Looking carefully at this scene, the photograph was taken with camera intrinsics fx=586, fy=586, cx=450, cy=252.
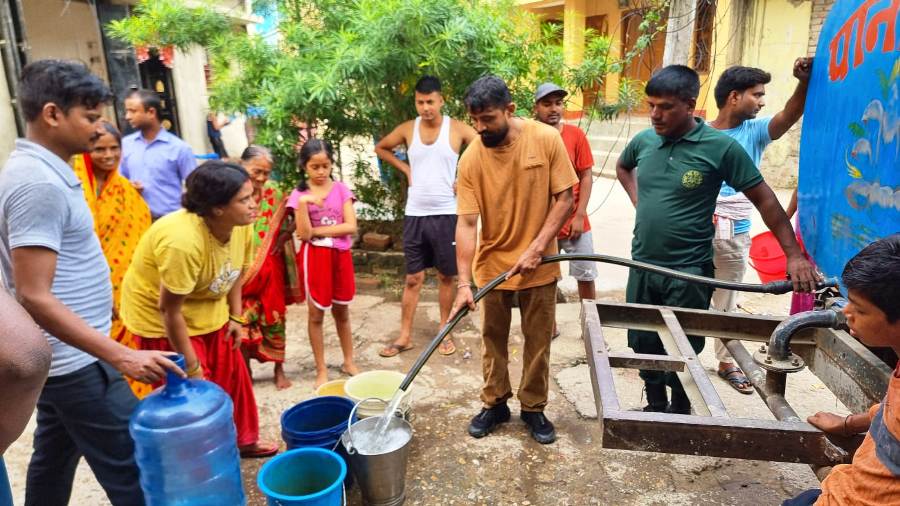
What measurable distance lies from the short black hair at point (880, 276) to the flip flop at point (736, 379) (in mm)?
2340

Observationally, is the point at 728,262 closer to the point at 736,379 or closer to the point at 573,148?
the point at 736,379

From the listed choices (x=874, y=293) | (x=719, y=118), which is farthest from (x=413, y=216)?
(x=874, y=293)

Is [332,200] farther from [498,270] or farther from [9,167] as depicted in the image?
[9,167]

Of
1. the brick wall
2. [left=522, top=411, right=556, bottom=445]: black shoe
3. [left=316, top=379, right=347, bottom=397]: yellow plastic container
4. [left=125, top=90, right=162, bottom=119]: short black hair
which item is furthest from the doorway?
the brick wall

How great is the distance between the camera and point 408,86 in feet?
17.0

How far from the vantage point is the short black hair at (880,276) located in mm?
1327

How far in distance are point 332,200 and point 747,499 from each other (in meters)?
2.80

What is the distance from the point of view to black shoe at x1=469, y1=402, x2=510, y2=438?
3.20 m

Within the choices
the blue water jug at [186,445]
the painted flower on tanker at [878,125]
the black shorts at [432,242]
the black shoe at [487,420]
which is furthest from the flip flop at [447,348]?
the painted flower on tanker at [878,125]

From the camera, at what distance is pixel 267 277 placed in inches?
148

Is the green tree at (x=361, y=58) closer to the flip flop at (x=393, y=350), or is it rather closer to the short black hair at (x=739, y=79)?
the short black hair at (x=739, y=79)

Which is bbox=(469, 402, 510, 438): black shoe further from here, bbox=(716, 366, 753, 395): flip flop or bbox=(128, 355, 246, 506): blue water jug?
bbox=(716, 366, 753, 395): flip flop

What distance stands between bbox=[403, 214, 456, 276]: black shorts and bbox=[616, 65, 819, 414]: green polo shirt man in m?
1.61

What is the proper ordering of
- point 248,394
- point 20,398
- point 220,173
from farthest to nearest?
point 248,394, point 220,173, point 20,398
